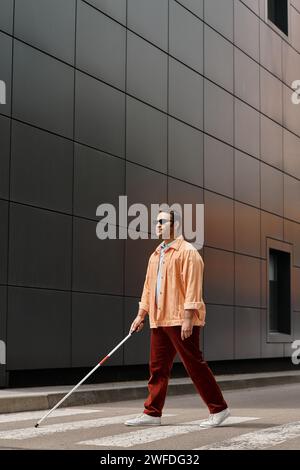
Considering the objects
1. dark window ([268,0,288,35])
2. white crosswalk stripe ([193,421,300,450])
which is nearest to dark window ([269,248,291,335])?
dark window ([268,0,288,35])

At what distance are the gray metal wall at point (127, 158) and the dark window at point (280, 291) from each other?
0.36 metres

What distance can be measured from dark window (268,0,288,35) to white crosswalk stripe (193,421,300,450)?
17.6 metres

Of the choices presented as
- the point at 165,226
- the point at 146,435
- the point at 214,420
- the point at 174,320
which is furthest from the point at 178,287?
the point at 146,435

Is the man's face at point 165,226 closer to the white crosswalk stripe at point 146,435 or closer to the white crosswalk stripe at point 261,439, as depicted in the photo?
the white crosswalk stripe at point 146,435

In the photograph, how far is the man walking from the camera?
7.88 meters

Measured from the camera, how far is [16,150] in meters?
12.6

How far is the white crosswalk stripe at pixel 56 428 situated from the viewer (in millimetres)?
7402

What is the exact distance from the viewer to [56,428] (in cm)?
795

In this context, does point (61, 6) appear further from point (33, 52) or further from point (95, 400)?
point (95, 400)

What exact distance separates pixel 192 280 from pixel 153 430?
1434 mm

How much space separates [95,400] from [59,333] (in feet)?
6.95

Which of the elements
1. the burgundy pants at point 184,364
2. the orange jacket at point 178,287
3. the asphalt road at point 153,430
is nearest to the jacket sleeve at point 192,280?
the orange jacket at point 178,287

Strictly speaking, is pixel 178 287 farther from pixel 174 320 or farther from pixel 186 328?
pixel 186 328

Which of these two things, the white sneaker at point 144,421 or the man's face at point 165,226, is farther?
the man's face at point 165,226
